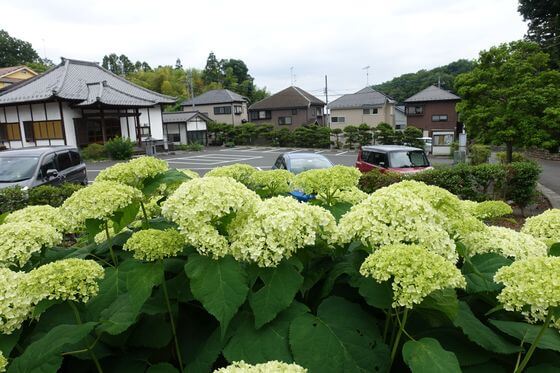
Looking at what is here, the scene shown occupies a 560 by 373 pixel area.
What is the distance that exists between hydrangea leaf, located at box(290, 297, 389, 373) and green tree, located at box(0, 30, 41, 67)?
7827cm

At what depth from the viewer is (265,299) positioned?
1.37m

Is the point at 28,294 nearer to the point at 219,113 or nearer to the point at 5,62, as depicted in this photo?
the point at 219,113

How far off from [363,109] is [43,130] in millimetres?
34800

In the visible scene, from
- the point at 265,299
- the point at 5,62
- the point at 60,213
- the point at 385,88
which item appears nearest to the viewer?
the point at 265,299

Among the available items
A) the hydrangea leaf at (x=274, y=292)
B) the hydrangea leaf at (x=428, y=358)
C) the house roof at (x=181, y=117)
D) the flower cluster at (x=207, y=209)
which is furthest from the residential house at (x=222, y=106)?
the hydrangea leaf at (x=428, y=358)

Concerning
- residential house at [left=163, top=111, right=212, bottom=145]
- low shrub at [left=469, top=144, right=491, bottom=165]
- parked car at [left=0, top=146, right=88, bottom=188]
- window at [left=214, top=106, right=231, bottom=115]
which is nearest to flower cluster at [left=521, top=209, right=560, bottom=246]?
parked car at [left=0, top=146, right=88, bottom=188]

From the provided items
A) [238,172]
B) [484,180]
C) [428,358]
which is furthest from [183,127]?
[428,358]

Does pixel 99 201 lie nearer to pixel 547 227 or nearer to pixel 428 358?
pixel 428 358

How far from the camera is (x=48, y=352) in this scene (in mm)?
1204

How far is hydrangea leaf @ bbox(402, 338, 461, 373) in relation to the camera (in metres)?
1.10

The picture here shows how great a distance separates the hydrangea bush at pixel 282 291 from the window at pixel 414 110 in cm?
4648

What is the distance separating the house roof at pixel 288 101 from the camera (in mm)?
50656

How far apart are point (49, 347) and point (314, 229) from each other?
3.30 feet

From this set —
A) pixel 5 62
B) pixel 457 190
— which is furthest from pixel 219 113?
pixel 457 190
